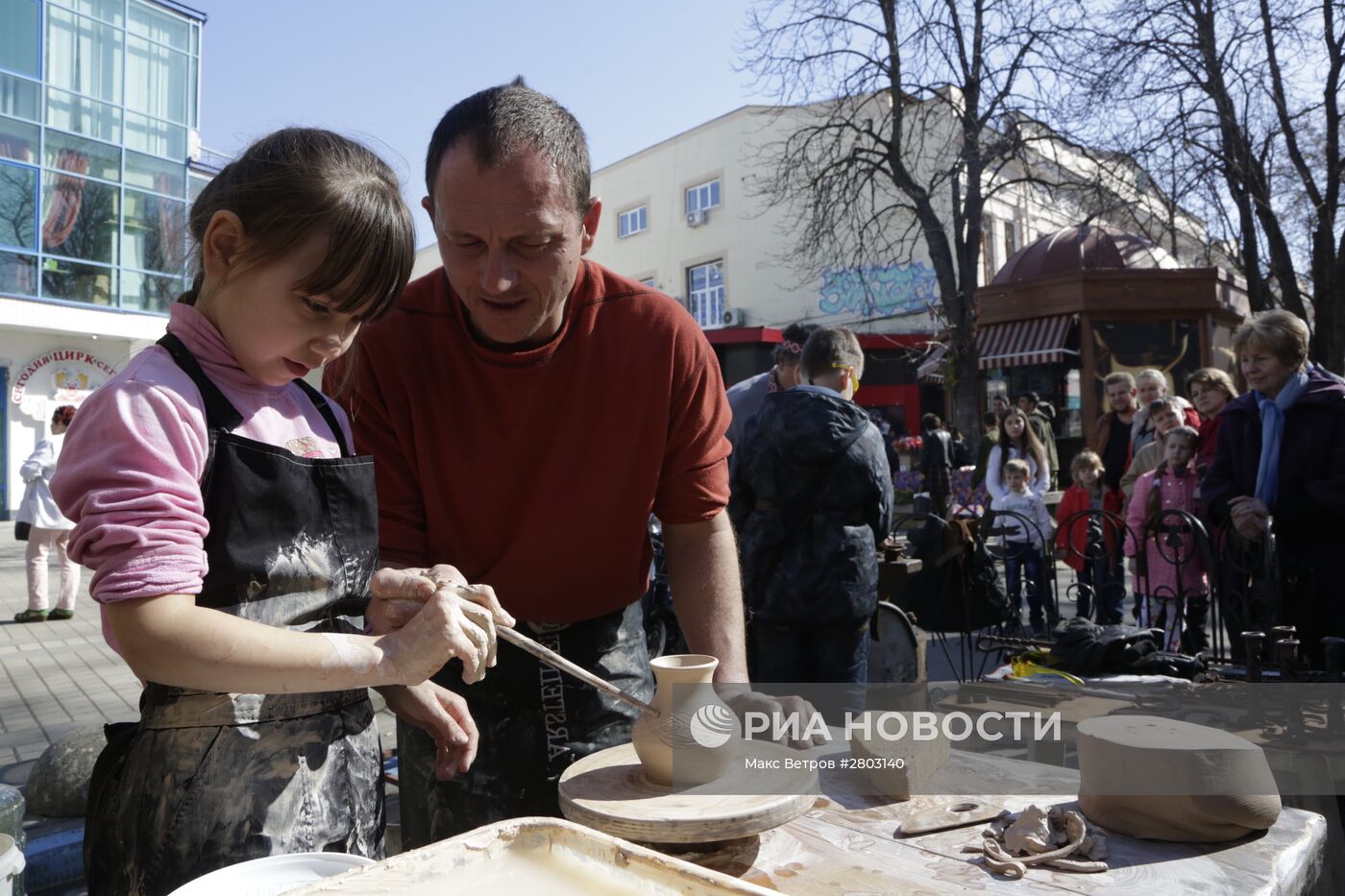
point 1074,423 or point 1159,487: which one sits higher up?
→ point 1074,423

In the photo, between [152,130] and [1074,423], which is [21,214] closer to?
[152,130]

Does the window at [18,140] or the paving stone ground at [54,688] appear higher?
the window at [18,140]

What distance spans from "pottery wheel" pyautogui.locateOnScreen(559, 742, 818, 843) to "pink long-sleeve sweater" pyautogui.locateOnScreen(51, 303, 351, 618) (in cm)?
64

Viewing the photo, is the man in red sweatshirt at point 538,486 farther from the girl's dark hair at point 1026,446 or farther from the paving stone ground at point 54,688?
the girl's dark hair at point 1026,446

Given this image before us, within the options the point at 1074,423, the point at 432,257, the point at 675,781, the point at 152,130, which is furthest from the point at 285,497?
the point at 432,257

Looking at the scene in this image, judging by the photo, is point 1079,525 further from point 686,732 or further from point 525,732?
point 686,732

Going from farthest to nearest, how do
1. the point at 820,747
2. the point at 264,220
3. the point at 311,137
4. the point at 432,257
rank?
the point at 432,257 < the point at 820,747 < the point at 311,137 < the point at 264,220

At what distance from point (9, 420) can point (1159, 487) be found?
1946cm

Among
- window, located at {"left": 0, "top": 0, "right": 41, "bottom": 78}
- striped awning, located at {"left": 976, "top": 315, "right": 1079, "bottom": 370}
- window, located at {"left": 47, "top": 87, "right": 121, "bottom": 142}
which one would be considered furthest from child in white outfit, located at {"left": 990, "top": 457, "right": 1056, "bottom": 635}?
window, located at {"left": 0, "top": 0, "right": 41, "bottom": 78}

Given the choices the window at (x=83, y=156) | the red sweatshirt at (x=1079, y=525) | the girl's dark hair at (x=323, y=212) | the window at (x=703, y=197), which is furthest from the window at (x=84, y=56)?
the girl's dark hair at (x=323, y=212)

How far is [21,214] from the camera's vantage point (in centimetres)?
1695

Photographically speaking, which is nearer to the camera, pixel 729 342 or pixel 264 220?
pixel 264 220

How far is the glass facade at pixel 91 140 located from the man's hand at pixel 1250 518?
57.9ft

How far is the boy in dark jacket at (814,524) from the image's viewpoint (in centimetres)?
410
